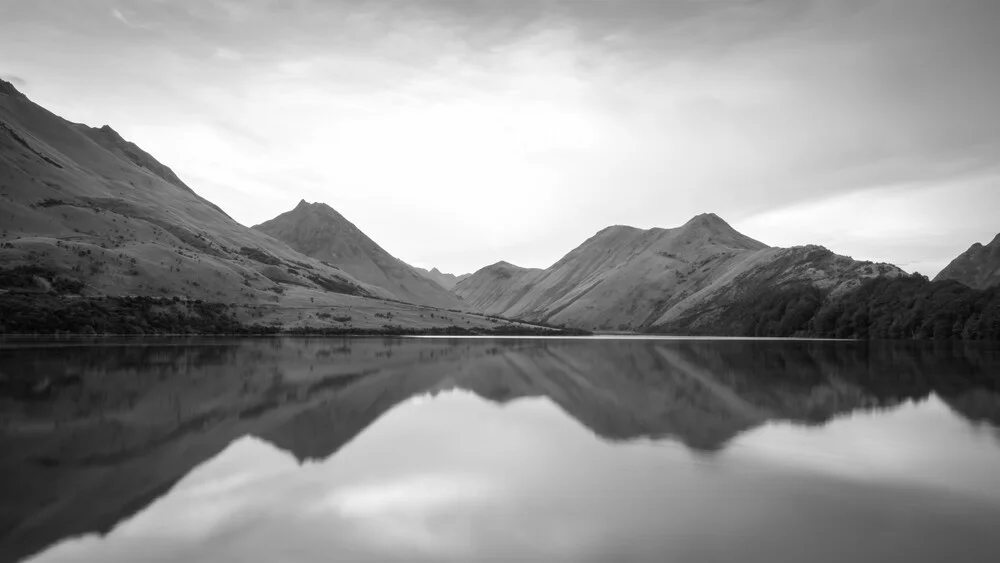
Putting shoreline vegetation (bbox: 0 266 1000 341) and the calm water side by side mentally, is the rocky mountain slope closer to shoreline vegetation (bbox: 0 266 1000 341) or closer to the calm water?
shoreline vegetation (bbox: 0 266 1000 341)

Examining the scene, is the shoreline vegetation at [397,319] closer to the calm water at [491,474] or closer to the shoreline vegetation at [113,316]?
the shoreline vegetation at [113,316]

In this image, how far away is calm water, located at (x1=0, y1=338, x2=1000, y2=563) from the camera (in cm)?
1171

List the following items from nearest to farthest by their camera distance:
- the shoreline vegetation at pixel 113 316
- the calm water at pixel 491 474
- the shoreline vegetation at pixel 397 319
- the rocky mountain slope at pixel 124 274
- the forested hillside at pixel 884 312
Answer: the calm water at pixel 491 474
the shoreline vegetation at pixel 113 316
the shoreline vegetation at pixel 397 319
the rocky mountain slope at pixel 124 274
the forested hillside at pixel 884 312

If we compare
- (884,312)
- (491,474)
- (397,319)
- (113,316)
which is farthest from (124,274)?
(884,312)

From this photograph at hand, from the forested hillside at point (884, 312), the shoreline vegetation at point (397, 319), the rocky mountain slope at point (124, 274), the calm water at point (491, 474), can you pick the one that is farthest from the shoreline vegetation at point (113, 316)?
the forested hillside at point (884, 312)

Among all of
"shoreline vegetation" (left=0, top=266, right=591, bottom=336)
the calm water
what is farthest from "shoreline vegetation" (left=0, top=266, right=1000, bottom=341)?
the calm water

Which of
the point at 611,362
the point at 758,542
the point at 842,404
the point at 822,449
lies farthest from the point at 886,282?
the point at 758,542

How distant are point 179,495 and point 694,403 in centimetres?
2272

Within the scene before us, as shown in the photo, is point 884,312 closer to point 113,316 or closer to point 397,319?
point 397,319

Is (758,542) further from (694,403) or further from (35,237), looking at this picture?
(35,237)

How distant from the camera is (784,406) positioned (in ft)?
97.8

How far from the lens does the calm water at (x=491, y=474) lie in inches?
461

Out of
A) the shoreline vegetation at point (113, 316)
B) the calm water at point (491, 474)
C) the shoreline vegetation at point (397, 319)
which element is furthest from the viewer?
the shoreline vegetation at point (397, 319)

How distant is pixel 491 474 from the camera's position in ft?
56.5
